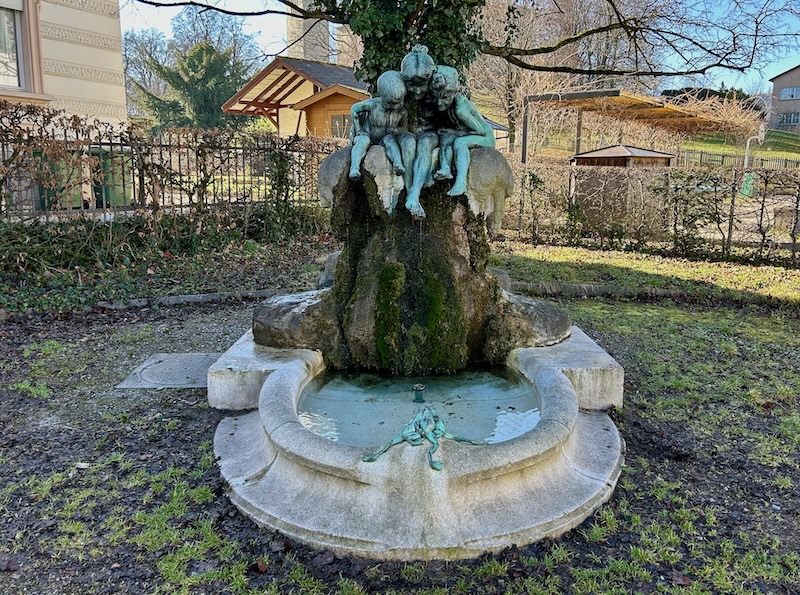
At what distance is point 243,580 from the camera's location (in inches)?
104

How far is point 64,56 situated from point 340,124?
9.46 metres

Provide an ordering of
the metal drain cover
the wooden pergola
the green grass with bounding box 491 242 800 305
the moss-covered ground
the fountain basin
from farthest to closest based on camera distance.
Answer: the wooden pergola
the green grass with bounding box 491 242 800 305
the metal drain cover
the fountain basin
the moss-covered ground

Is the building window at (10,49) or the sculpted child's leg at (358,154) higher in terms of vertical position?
the building window at (10,49)

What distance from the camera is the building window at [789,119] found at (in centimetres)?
5784

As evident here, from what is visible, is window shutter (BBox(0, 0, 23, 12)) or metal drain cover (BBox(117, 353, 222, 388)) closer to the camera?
metal drain cover (BBox(117, 353, 222, 388))

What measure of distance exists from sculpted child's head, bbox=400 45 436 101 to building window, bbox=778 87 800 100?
67.5 meters

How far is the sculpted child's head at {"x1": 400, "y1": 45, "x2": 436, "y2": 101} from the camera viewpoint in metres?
4.32

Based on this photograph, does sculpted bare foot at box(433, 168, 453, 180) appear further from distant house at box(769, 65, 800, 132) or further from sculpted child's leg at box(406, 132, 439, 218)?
distant house at box(769, 65, 800, 132)

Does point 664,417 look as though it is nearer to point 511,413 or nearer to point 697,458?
point 697,458

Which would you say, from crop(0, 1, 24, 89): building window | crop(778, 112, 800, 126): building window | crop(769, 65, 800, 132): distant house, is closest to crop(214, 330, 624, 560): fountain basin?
crop(0, 1, 24, 89): building window

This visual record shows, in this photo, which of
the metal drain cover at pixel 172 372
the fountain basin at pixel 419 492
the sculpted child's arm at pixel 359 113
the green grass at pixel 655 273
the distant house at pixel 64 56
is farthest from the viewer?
the distant house at pixel 64 56

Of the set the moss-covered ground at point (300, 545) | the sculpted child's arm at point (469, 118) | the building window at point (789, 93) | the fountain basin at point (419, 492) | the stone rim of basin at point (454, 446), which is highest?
the building window at point (789, 93)

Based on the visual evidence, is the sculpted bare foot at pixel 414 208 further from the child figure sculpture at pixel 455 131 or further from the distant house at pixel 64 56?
the distant house at pixel 64 56

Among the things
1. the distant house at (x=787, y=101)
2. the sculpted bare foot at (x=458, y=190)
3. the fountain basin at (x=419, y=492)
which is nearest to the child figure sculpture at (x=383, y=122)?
the sculpted bare foot at (x=458, y=190)
